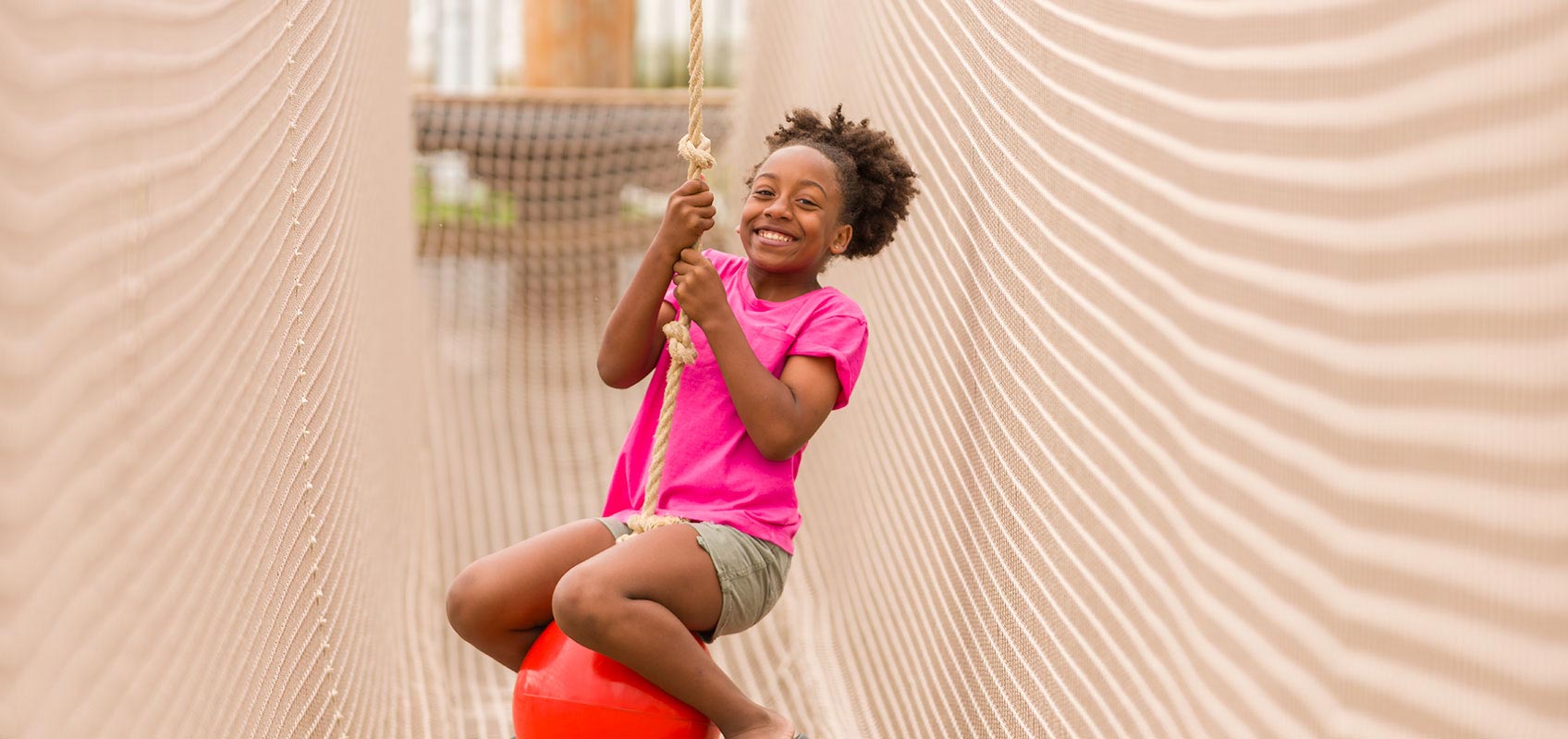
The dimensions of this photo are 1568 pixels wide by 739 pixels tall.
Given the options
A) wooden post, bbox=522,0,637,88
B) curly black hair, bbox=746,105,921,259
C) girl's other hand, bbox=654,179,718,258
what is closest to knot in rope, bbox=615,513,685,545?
girl's other hand, bbox=654,179,718,258

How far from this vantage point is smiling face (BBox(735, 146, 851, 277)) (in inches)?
66.2

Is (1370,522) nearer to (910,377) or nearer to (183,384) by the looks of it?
(183,384)

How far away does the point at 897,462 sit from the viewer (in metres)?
2.16

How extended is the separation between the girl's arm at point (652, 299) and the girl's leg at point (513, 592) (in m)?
0.19

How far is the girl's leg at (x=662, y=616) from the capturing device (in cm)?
151

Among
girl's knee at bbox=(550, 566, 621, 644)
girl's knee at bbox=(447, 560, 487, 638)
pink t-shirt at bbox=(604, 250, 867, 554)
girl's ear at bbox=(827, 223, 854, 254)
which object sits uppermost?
girl's ear at bbox=(827, 223, 854, 254)

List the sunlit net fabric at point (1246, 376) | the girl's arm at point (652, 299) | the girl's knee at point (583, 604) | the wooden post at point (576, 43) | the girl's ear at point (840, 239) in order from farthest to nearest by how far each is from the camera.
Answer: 1. the wooden post at point (576, 43)
2. the girl's ear at point (840, 239)
3. the girl's arm at point (652, 299)
4. the girl's knee at point (583, 604)
5. the sunlit net fabric at point (1246, 376)

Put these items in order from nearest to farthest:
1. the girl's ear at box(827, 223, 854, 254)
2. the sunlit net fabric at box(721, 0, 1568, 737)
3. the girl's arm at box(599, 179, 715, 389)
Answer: the sunlit net fabric at box(721, 0, 1568, 737) → the girl's arm at box(599, 179, 715, 389) → the girl's ear at box(827, 223, 854, 254)

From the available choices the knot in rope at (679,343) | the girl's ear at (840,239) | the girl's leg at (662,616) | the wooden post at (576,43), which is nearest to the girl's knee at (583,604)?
the girl's leg at (662,616)

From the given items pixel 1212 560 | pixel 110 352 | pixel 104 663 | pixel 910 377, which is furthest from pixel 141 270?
pixel 910 377

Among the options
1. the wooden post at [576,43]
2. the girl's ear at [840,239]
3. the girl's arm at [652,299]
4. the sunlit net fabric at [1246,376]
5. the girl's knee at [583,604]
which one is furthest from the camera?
the wooden post at [576,43]

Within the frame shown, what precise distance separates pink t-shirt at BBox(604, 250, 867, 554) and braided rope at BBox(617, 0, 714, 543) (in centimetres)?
5

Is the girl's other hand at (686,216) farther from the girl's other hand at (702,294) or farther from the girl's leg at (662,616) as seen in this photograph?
the girl's leg at (662,616)

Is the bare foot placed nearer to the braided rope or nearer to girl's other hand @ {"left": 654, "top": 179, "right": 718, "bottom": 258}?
the braided rope
